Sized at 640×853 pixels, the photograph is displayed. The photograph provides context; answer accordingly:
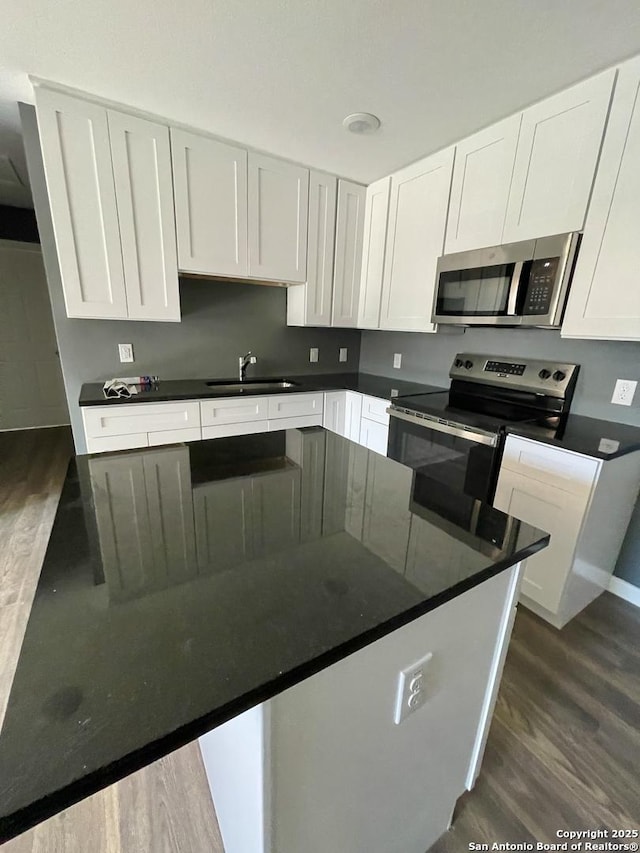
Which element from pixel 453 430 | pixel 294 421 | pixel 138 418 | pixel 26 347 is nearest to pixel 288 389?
pixel 294 421

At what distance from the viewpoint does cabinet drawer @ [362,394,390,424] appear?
262 centimetres

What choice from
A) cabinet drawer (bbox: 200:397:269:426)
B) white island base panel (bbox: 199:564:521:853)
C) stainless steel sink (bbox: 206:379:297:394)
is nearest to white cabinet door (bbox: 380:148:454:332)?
stainless steel sink (bbox: 206:379:297:394)

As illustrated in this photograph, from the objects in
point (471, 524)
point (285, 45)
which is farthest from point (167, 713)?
point (285, 45)

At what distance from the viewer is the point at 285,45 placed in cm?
150

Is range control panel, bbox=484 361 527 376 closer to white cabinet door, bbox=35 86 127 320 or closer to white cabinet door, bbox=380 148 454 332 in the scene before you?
white cabinet door, bbox=380 148 454 332

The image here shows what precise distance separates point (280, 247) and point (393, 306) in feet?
3.03

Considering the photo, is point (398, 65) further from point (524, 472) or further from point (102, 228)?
A: point (524, 472)

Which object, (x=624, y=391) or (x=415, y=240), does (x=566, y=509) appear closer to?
(x=624, y=391)

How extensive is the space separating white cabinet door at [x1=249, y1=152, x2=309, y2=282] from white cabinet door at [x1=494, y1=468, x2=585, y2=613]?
78.7 inches

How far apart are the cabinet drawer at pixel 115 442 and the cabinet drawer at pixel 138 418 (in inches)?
0.9

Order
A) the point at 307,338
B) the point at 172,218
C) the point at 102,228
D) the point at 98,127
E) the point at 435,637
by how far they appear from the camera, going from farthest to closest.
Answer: the point at 307,338 < the point at 172,218 < the point at 102,228 < the point at 98,127 < the point at 435,637

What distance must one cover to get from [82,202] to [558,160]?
2.44 meters

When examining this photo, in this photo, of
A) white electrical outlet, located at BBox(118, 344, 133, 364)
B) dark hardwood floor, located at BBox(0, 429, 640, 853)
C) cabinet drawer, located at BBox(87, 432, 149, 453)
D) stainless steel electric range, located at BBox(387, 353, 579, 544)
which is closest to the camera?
dark hardwood floor, located at BBox(0, 429, 640, 853)

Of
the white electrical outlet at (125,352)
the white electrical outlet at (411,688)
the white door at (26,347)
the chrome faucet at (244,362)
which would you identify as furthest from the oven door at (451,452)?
the white door at (26,347)
